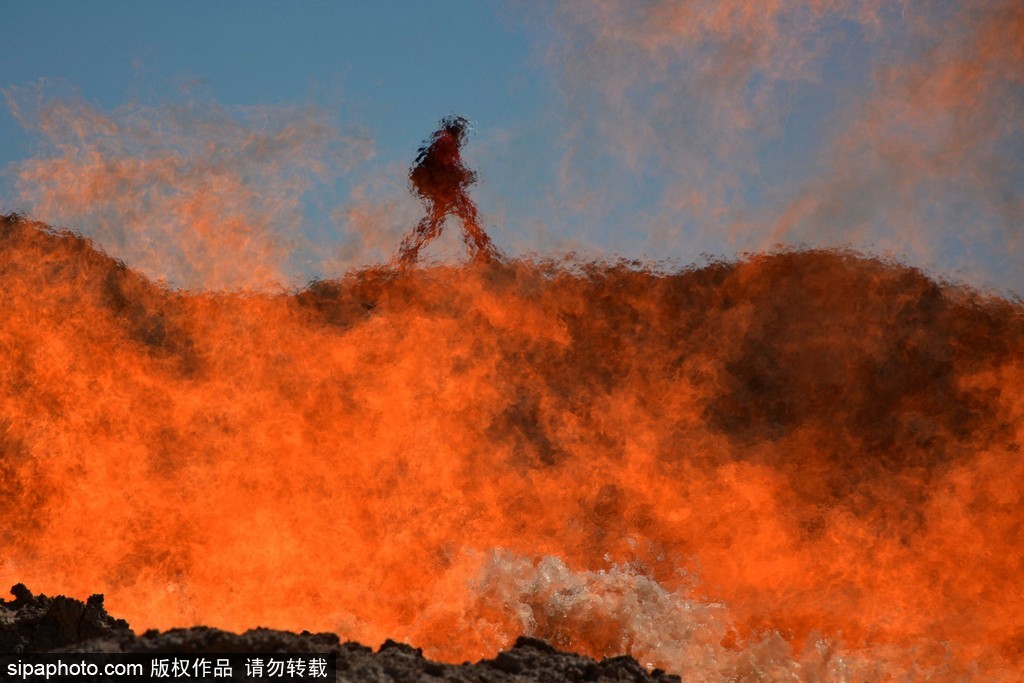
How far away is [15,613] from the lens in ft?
22.4

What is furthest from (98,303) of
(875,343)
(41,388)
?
(875,343)

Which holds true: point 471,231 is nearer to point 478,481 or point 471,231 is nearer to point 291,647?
point 478,481

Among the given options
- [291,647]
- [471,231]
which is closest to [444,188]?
[471,231]

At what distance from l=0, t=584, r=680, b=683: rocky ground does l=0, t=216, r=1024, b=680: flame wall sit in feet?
7.92

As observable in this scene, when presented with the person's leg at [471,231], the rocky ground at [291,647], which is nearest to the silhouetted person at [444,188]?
the person's leg at [471,231]

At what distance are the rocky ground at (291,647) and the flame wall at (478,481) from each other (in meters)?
2.41

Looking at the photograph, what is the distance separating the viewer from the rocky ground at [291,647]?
502 cm

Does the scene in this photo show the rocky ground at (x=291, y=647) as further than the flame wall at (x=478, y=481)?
No

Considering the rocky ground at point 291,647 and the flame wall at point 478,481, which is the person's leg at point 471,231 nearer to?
the flame wall at point 478,481

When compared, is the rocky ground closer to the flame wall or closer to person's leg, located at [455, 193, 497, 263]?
the flame wall

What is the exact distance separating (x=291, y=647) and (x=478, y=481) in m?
7.13

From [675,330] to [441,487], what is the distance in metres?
9.08

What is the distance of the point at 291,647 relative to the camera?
5.06 m

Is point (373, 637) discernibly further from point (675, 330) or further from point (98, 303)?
point (675, 330)
